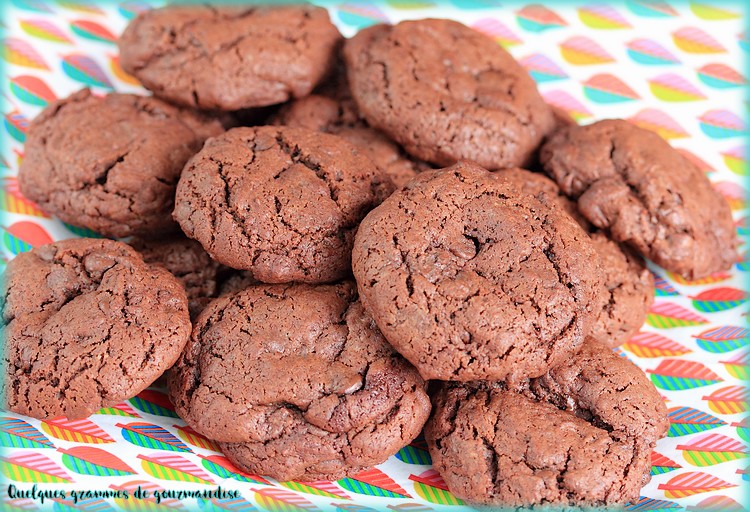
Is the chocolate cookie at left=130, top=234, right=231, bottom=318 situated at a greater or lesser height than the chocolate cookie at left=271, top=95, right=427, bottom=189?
lesser

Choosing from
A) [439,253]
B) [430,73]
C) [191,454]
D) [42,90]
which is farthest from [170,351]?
[42,90]

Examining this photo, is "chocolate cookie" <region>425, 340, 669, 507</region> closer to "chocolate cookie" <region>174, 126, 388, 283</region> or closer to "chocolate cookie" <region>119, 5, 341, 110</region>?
"chocolate cookie" <region>174, 126, 388, 283</region>

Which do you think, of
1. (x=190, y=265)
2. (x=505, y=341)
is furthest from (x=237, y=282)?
(x=505, y=341)

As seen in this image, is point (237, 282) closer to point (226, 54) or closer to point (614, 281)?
point (226, 54)

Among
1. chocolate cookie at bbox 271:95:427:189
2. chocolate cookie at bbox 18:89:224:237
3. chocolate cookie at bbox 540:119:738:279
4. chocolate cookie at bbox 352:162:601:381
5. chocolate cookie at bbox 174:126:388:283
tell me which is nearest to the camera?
chocolate cookie at bbox 352:162:601:381

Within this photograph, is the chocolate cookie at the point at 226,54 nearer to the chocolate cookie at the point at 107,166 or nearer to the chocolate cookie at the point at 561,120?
the chocolate cookie at the point at 107,166

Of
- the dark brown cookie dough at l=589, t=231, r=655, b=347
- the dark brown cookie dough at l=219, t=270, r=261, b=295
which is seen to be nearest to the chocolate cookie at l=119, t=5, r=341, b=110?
the dark brown cookie dough at l=219, t=270, r=261, b=295

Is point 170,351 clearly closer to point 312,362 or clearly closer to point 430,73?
point 312,362

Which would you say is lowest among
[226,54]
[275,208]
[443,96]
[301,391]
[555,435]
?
[555,435]
